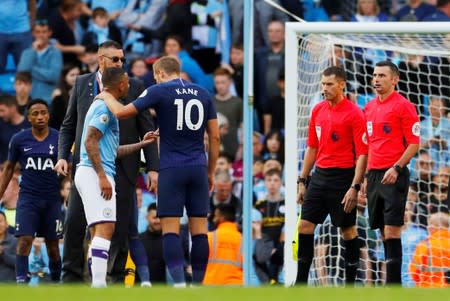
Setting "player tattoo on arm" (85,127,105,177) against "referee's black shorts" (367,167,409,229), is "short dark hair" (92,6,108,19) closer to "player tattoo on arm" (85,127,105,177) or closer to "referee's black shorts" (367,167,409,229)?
"referee's black shorts" (367,167,409,229)

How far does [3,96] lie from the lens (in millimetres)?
18703

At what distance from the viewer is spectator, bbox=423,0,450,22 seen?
19497 mm

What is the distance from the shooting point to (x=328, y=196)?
1346 cm

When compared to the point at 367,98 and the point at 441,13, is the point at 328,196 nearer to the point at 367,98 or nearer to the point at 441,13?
the point at 367,98

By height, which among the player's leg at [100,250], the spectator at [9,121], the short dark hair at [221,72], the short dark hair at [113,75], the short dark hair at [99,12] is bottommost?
the player's leg at [100,250]

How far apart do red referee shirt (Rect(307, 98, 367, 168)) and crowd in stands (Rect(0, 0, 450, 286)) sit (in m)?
2.97

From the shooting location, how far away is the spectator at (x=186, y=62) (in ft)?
63.8

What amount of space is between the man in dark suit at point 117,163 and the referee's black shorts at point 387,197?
2049mm

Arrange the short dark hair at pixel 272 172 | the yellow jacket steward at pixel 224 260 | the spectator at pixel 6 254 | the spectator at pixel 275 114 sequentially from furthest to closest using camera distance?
the spectator at pixel 275 114, the short dark hair at pixel 272 172, the spectator at pixel 6 254, the yellow jacket steward at pixel 224 260

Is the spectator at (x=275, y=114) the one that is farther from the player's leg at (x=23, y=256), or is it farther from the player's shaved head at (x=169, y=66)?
the player's shaved head at (x=169, y=66)

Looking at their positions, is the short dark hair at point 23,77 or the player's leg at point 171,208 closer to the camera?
the player's leg at point 171,208

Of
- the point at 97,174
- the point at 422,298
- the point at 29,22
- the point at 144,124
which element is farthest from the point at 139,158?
the point at 29,22

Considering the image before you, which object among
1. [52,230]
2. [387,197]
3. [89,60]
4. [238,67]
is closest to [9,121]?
[89,60]

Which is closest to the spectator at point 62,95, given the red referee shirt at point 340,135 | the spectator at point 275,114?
the spectator at point 275,114
